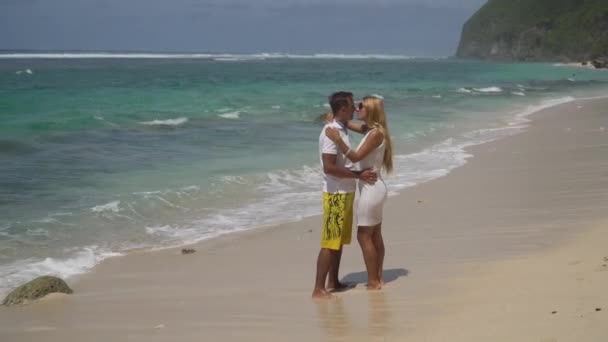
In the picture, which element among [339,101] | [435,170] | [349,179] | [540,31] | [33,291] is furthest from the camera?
[540,31]

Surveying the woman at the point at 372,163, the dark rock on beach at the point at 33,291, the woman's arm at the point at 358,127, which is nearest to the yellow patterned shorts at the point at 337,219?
the woman at the point at 372,163

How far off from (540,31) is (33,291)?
501 feet

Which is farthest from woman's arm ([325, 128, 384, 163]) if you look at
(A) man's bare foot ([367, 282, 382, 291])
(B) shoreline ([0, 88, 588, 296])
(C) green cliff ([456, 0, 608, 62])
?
(C) green cliff ([456, 0, 608, 62])

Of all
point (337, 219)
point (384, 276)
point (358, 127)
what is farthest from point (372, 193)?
point (384, 276)

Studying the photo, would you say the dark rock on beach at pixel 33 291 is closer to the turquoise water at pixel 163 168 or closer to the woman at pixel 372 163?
the turquoise water at pixel 163 168

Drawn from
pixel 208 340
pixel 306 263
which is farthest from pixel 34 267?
pixel 208 340

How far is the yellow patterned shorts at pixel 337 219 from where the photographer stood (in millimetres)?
5961

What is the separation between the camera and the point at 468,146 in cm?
1653

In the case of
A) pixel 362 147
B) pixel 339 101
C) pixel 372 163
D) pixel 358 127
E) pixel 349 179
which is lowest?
pixel 349 179

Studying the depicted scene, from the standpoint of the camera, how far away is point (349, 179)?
5.93 metres

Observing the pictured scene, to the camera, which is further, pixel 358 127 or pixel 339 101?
pixel 358 127

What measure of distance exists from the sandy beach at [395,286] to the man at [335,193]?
222mm

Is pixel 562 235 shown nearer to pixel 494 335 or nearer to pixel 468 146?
pixel 494 335

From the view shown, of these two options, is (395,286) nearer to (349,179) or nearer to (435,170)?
(349,179)
